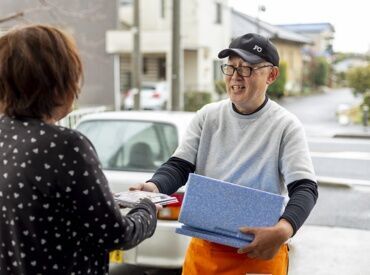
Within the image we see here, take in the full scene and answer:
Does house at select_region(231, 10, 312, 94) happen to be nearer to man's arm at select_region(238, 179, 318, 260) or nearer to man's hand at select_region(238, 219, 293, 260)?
man's arm at select_region(238, 179, 318, 260)

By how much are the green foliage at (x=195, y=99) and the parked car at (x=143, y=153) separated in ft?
45.0

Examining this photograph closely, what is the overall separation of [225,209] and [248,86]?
1.53 ft

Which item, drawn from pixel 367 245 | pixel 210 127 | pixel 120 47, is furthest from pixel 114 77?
pixel 210 127

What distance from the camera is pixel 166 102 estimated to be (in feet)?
68.7

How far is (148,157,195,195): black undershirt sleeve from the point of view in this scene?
2139 mm

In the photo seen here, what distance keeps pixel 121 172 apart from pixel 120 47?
651 inches

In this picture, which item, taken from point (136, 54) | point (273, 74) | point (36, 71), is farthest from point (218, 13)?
point (36, 71)

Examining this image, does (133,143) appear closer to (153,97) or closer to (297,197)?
(297,197)

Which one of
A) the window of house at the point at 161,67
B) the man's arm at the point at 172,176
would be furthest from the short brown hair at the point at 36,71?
the window of house at the point at 161,67

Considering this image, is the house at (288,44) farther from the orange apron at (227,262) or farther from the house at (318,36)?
the orange apron at (227,262)

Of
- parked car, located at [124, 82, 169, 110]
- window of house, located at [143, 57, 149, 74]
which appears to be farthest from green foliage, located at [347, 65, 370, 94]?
window of house, located at [143, 57, 149, 74]

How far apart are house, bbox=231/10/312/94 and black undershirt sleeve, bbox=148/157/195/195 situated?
21311mm

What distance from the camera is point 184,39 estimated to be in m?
22.0

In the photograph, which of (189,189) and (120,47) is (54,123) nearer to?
(189,189)
